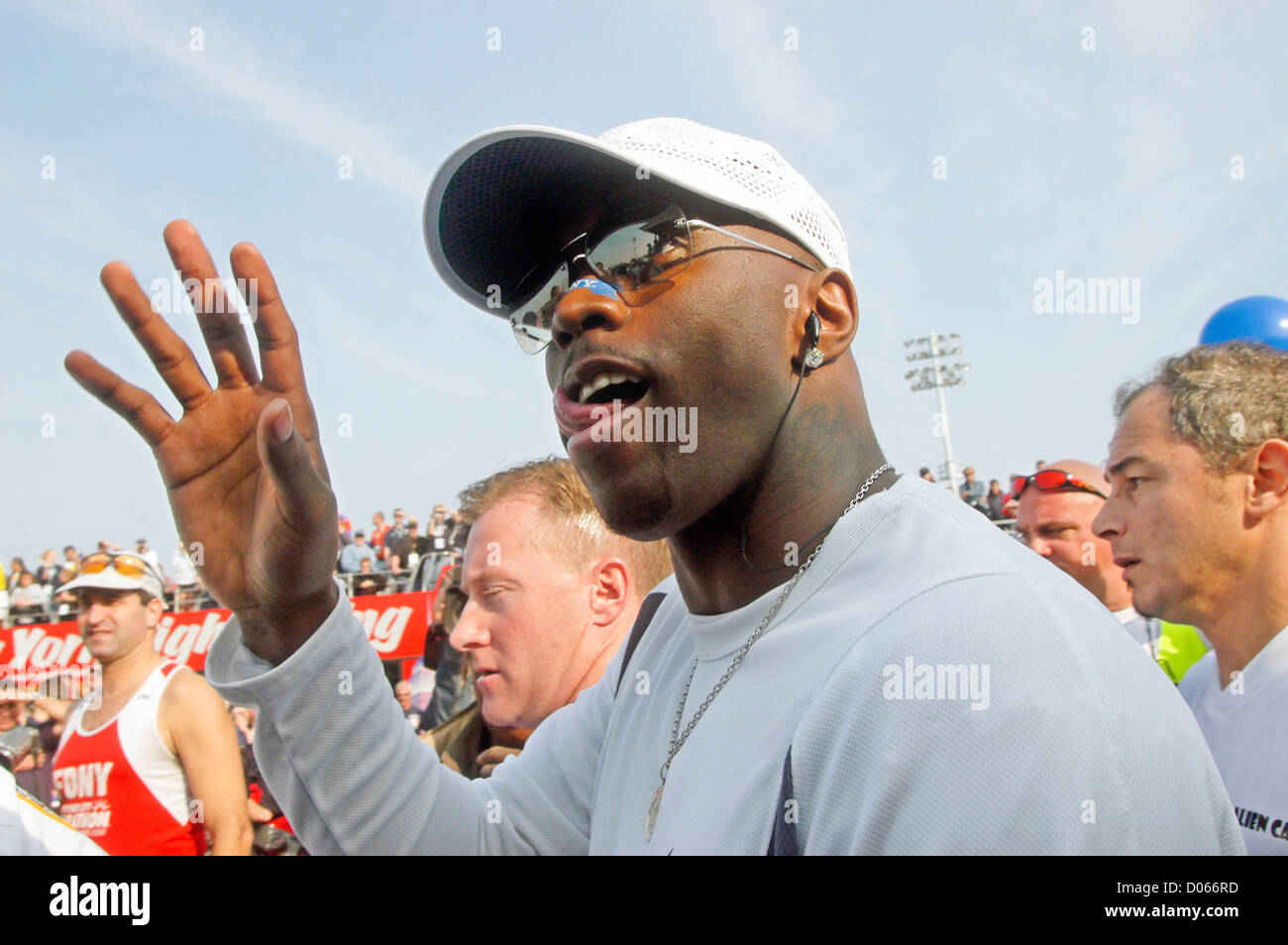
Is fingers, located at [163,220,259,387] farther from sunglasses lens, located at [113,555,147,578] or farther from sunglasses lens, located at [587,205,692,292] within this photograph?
sunglasses lens, located at [113,555,147,578]

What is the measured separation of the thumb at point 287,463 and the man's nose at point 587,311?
51 cm

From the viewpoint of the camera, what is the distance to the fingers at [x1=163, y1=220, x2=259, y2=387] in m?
1.65

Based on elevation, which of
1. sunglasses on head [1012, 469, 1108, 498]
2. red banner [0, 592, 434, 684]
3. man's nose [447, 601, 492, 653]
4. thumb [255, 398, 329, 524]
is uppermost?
thumb [255, 398, 329, 524]

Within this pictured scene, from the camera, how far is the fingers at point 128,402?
170cm

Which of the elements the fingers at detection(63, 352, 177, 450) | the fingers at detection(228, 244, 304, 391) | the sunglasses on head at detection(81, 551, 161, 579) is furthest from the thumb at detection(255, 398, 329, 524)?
the sunglasses on head at detection(81, 551, 161, 579)

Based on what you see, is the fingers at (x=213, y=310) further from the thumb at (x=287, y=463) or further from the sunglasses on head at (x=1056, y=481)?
the sunglasses on head at (x=1056, y=481)

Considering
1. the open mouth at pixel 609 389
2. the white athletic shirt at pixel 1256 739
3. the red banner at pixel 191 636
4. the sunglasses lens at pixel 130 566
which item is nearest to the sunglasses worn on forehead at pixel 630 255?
the open mouth at pixel 609 389

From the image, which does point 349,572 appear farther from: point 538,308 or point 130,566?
point 538,308

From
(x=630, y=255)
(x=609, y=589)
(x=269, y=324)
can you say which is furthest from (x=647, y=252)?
(x=609, y=589)

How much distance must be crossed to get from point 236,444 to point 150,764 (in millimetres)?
3966

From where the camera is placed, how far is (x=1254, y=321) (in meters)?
4.27

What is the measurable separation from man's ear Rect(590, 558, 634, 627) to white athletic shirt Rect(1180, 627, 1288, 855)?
1.80 meters
